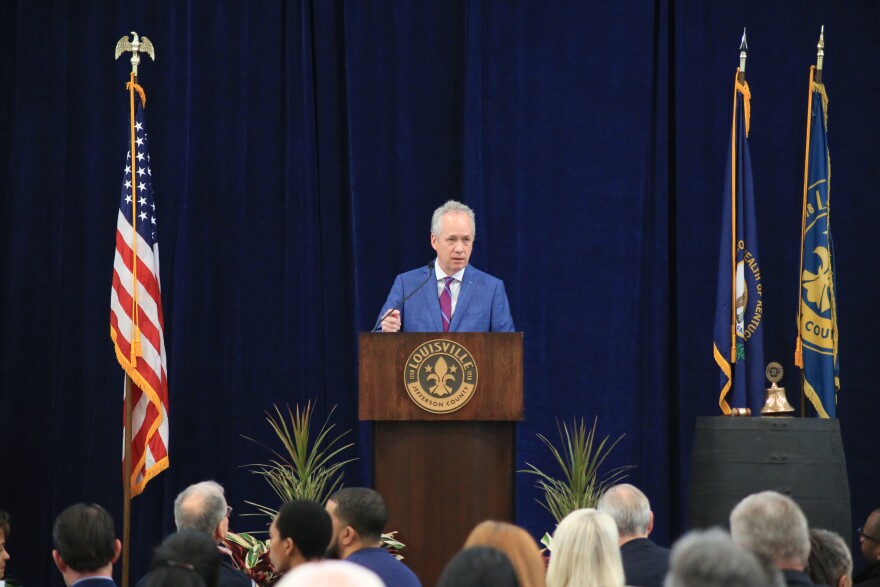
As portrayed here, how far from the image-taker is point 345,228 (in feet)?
25.0

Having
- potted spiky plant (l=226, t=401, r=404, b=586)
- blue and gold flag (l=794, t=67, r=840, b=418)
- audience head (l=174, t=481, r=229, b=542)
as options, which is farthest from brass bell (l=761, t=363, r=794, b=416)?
audience head (l=174, t=481, r=229, b=542)

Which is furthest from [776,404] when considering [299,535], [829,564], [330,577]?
[330,577]

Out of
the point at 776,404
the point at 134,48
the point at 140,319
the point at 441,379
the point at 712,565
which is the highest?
the point at 134,48

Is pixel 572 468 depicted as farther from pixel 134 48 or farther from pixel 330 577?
pixel 330 577

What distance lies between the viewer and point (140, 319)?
660 centimetres

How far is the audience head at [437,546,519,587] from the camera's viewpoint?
259 centimetres

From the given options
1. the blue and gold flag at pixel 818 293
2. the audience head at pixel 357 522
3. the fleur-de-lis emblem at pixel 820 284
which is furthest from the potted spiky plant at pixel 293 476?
the fleur-de-lis emblem at pixel 820 284

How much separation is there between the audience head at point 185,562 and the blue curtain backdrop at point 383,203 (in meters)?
4.27

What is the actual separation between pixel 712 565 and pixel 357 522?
215cm

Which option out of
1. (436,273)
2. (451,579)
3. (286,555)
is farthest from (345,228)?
(451,579)

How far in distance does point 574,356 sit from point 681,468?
3.07 ft

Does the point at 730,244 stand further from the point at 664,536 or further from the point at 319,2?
the point at 319,2

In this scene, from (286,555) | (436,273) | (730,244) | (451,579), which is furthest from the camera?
(730,244)

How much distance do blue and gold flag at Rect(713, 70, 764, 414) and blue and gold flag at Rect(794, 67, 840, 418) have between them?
31cm
